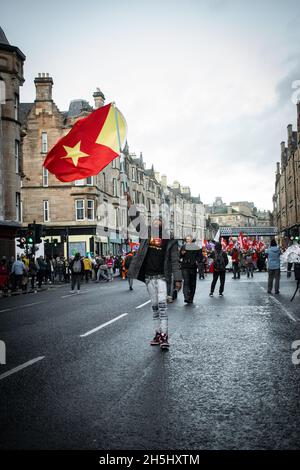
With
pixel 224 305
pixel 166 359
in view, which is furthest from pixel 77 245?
pixel 166 359

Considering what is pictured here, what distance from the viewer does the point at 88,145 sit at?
16.6 m

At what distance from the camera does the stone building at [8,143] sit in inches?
1231

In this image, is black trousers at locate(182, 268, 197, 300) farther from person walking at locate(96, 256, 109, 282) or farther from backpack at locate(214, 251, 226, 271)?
person walking at locate(96, 256, 109, 282)

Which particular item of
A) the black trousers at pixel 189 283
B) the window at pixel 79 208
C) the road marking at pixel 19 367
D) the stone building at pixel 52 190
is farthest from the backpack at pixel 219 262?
the window at pixel 79 208

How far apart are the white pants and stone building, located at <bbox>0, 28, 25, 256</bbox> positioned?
80.7 feet

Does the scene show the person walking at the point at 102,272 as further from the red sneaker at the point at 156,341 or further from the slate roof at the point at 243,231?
the red sneaker at the point at 156,341

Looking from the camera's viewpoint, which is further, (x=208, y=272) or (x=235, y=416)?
(x=208, y=272)

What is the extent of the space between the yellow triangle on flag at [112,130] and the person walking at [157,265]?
889cm

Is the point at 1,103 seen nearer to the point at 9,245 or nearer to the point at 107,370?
the point at 9,245

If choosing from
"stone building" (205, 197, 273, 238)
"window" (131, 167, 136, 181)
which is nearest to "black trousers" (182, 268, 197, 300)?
"window" (131, 167, 136, 181)

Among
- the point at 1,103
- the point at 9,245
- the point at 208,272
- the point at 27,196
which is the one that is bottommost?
the point at 208,272

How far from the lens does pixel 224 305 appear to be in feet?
43.5
